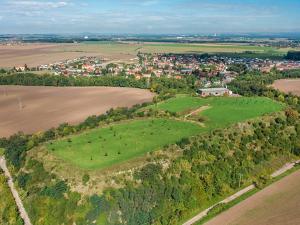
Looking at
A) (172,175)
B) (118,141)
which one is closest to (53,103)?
(118,141)

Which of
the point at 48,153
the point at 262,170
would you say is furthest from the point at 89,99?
the point at 262,170

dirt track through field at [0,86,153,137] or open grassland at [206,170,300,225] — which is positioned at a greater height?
dirt track through field at [0,86,153,137]

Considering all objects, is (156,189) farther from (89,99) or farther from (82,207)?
(89,99)

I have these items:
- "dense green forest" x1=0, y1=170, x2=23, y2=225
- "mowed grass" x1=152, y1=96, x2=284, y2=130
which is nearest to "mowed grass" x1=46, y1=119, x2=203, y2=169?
"mowed grass" x1=152, y1=96, x2=284, y2=130

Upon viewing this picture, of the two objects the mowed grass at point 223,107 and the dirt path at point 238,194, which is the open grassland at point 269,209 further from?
the mowed grass at point 223,107

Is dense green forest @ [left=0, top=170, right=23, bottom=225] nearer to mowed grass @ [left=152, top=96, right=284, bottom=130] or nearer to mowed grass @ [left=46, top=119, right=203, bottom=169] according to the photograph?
mowed grass @ [left=46, top=119, right=203, bottom=169]

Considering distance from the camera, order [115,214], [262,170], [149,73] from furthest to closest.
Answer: [149,73] → [262,170] → [115,214]
